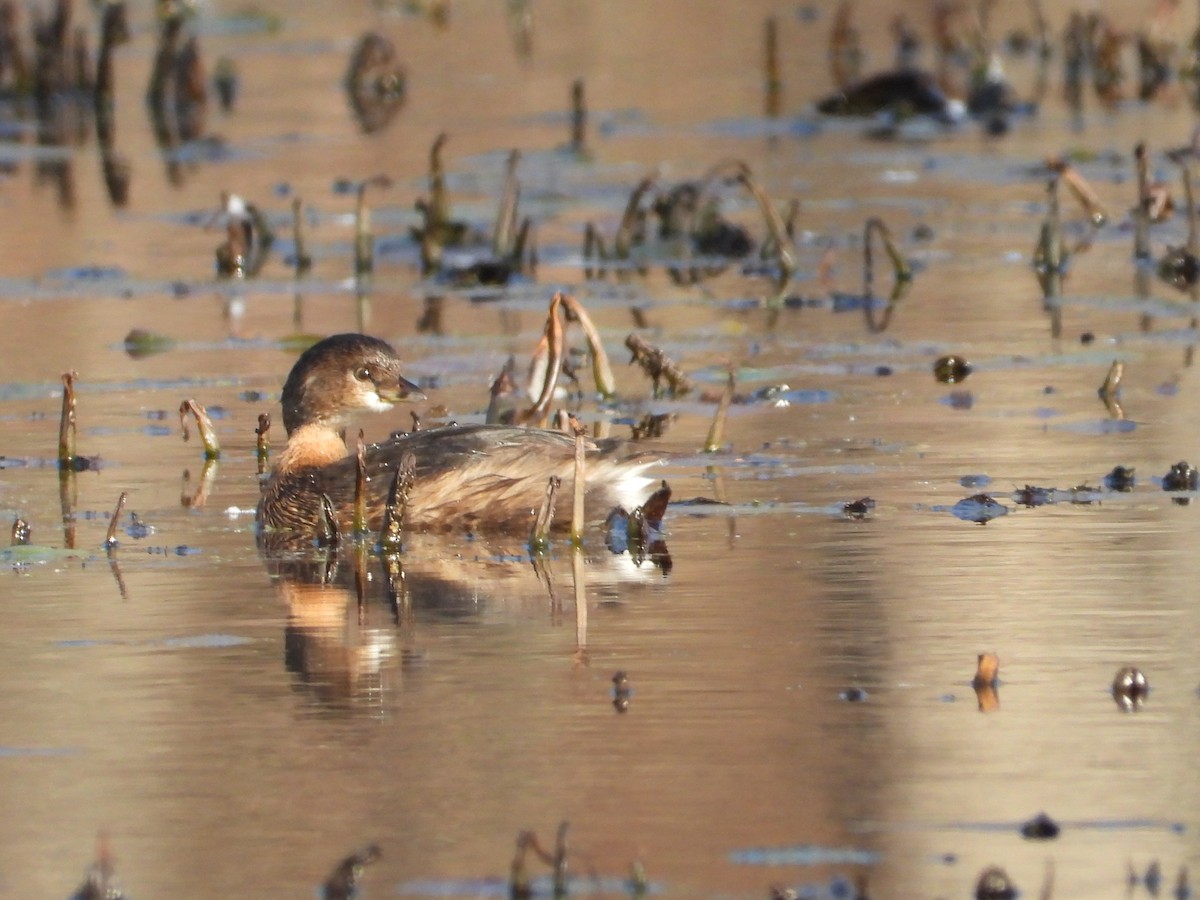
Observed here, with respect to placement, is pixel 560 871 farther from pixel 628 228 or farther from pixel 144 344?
pixel 628 228

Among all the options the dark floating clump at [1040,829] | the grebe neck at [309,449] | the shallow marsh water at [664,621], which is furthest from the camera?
the grebe neck at [309,449]

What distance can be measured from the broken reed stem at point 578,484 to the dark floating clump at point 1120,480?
170 cm

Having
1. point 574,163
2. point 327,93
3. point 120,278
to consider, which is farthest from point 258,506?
point 327,93

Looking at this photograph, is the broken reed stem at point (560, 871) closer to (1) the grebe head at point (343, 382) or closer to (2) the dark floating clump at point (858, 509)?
(2) the dark floating clump at point (858, 509)

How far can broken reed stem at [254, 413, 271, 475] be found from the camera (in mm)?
9648

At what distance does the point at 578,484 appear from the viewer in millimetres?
7887

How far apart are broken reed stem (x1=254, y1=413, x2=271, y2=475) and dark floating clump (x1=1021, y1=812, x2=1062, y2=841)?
193 inches

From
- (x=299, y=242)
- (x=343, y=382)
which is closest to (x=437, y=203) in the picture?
(x=299, y=242)

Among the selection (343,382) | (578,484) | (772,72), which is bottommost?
(578,484)

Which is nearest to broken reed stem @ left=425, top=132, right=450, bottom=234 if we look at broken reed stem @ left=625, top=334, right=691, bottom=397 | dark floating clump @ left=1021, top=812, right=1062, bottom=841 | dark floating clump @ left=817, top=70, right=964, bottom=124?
broken reed stem @ left=625, top=334, right=691, bottom=397

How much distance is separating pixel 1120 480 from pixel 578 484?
1844 millimetres

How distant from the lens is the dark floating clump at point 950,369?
11.1 m

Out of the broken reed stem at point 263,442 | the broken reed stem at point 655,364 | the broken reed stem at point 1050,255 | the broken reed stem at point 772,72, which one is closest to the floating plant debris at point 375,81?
the broken reed stem at point 772,72

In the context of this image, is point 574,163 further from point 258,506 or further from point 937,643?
point 937,643
